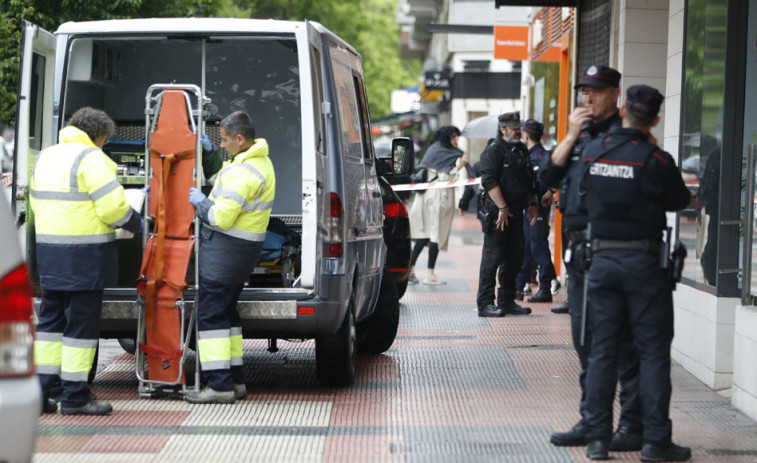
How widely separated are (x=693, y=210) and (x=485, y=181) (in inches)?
122

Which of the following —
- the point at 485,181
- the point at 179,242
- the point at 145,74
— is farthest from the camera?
the point at 485,181

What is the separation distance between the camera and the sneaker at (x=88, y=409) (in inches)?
281

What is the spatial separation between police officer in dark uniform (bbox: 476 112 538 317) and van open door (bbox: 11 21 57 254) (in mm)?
4748

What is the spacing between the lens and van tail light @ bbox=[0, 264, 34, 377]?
13.2 feet

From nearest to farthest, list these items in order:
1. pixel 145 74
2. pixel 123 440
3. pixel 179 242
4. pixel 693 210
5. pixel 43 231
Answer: pixel 123 440, pixel 43 231, pixel 179 242, pixel 693 210, pixel 145 74

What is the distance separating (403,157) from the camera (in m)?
10.1

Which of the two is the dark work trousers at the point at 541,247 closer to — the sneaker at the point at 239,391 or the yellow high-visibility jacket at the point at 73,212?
the sneaker at the point at 239,391

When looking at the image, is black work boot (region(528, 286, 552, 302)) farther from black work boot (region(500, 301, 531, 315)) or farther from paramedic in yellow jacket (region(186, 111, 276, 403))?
paramedic in yellow jacket (region(186, 111, 276, 403))

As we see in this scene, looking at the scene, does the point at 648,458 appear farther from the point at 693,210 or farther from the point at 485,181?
the point at 485,181

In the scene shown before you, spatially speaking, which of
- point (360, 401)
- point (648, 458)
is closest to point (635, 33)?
point (360, 401)

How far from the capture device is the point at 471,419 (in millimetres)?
7117

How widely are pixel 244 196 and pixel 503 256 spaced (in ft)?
16.0

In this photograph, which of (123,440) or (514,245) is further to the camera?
(514,245)

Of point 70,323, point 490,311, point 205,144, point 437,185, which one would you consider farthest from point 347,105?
point 437,185
